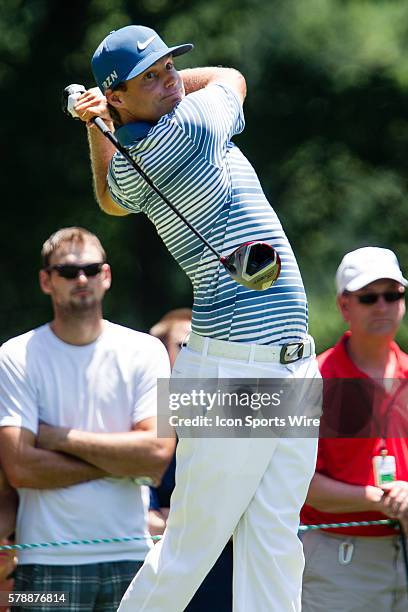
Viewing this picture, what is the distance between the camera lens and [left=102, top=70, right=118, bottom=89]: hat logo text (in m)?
4.43

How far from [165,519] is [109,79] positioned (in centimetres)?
222

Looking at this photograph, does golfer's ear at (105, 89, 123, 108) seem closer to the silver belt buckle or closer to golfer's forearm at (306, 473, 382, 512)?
the silver belt buckle

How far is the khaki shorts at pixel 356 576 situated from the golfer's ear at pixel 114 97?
6.70 ft

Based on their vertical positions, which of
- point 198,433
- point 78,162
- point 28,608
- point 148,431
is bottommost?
point 28,608

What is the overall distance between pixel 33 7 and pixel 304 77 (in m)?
3.01

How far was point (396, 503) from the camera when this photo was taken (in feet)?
17.4

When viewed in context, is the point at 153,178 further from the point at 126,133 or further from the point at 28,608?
the point at 28,608

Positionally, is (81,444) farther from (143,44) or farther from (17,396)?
(143,44)

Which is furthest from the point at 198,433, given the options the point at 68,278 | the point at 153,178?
the point at 68,278

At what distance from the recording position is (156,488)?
5914mm

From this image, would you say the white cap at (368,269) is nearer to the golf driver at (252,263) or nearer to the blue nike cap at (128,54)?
the golf driver at (252,263)

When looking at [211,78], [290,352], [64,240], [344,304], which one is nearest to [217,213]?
[290,352]

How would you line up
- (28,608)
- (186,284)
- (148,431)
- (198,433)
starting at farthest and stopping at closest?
(186,284) < (148,431) < (28,608) < (198,433)

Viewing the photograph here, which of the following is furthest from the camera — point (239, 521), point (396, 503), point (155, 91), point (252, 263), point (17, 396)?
point (17, 396)
